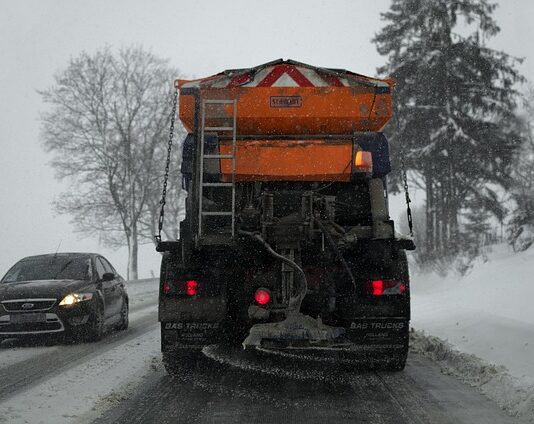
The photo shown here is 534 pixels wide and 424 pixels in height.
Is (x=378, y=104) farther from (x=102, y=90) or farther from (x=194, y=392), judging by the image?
(x=102, y=90)

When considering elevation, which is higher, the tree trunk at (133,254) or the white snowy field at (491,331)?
the tree trunk at (133,254)

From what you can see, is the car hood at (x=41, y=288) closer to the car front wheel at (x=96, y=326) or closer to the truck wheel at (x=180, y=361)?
the car front wheel at (x=96, y=326)

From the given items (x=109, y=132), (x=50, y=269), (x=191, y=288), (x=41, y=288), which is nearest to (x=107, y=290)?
(x=50, y=269)

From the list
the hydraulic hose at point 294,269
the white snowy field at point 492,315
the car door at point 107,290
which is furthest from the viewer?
the car door at point 107,290

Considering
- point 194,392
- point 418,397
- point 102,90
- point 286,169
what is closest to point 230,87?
point 286,169

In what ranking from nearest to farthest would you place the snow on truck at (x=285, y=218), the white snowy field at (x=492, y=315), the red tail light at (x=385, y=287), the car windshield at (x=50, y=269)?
the snow on truck at (x=285, y=218)
the red tail light at (x=385, y=287)
the white snowy field at (x=492, y=315)
the car windshield at (x=50, y=269)

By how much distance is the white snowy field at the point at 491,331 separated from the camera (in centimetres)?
627

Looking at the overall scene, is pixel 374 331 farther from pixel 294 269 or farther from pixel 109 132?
pixel 109 132

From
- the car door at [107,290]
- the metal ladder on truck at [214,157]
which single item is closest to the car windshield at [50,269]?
the car door at [107,290]

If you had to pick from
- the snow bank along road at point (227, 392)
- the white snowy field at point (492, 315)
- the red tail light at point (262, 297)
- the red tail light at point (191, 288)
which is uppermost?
the red tail light at point (191, 288)

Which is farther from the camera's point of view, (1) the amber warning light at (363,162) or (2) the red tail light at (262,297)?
(1) the amber warning light at (363,162)

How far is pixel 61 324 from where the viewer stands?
10273mm

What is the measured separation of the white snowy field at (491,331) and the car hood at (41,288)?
5269 millimetres

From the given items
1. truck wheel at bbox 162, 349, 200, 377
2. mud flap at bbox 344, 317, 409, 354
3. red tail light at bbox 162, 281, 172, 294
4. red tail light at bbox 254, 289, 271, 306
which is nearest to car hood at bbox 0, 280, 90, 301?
truck wheel at bbox 162, 349, 200, 377
